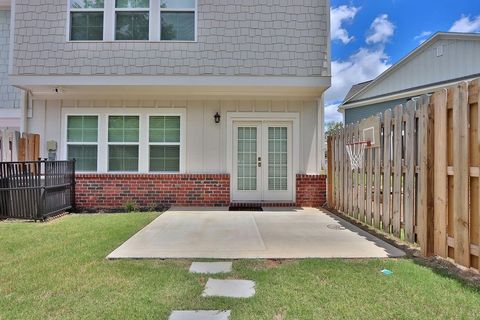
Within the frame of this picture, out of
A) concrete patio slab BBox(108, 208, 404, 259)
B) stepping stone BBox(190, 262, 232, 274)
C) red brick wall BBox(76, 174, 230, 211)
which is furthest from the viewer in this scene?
red brick wall BBox(76, 174, 230, 211)

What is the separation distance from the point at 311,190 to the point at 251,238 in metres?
4.11

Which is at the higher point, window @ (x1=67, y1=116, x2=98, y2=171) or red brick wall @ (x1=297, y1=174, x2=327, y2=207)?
window @ (x1=67, y1=116, x2=98, y2=171)

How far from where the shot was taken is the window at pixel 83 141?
9.56 meters

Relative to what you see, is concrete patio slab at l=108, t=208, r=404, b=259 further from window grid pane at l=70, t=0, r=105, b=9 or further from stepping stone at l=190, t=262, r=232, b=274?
window grid pane at l=70, t=0, r=105, b=9

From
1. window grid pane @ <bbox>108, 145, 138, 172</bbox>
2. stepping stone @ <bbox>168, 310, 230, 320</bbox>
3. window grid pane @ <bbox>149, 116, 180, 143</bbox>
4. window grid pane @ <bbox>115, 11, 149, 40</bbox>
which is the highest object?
window grid pane @ <bbox>115, 11, 149, 40</bbox>

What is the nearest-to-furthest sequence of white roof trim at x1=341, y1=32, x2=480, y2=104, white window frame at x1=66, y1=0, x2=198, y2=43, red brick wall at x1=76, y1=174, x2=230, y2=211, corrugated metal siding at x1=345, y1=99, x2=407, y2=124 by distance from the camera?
white window frame at x1=66, y1=0, x2=198, y2=43 → red brick wall at x1=76, y1=174, x2=230, y2=211 → white roof trim at x1=341, y1=32, x2=480, y2=104 → corrugated metal siding at x1=345, y1=99, x2=407, y2=124

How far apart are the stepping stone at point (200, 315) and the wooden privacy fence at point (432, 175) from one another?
9.87 feet

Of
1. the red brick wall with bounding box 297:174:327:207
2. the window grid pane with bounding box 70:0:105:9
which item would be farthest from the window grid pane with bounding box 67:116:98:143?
the red brick wall with bounding box 297:174:327:207

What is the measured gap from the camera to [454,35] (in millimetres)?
13055

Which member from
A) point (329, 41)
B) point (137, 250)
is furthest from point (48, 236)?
point (329, 41)

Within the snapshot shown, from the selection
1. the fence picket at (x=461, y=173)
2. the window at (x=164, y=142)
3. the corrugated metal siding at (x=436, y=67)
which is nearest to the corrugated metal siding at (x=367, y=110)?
the corrugated metal siding at (x=436, y=67)

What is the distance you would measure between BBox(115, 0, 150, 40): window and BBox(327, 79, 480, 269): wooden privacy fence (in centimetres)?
650

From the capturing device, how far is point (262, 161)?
9617 millimetres

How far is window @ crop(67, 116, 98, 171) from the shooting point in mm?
9562
